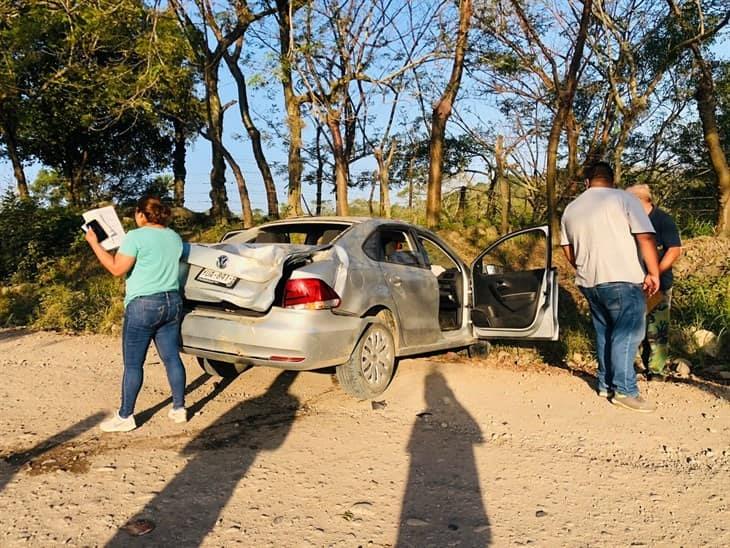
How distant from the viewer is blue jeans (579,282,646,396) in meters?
4.28

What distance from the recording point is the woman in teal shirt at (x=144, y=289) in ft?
12.3

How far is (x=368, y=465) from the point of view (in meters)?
3.39

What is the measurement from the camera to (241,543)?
2.50 m

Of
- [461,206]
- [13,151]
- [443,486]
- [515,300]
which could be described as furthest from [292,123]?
[443,486]

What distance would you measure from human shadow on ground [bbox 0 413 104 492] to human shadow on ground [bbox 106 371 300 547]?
842 mm

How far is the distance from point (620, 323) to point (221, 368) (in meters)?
3.39

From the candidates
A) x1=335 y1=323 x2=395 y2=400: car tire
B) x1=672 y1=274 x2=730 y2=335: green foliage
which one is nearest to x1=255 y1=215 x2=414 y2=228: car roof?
x1=335 y1=323 x2=395 y2=400: car tire

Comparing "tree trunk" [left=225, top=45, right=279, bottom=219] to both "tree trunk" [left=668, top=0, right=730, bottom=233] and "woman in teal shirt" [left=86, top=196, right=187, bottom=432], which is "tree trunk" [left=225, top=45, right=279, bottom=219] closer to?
"tree trunk" [left=668, top=0, right=730, bottom=233]

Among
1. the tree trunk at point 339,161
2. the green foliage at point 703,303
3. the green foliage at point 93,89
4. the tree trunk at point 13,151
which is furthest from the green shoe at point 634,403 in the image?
the tree trunk at point 13,151

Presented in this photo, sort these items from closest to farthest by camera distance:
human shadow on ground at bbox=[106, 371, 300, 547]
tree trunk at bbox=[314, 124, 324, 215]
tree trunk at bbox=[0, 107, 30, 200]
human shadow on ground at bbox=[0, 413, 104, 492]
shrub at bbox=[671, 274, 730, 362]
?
human shadow on ground at bbox=[106, 371, 300, 547]
human shadow on ground at bbox=[0, 413, 104, 492]
shrub at bbox=[671, 274, 730, 362]
tree trunk at bbox=[0, 107, 30, 200]
tree trunk at bbox=[314, 124, 324, 215]

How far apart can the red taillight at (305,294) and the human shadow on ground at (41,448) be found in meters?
1.64

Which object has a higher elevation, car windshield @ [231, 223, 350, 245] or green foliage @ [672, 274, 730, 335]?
car windshield @ [231, 223, 350, 245]

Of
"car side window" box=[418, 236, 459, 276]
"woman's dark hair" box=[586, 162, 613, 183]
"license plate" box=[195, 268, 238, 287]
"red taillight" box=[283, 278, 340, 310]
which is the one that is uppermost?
"woman's dark hair" box=[586, 162, 613, 183]

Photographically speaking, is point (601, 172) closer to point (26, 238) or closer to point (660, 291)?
point (660, 291)
